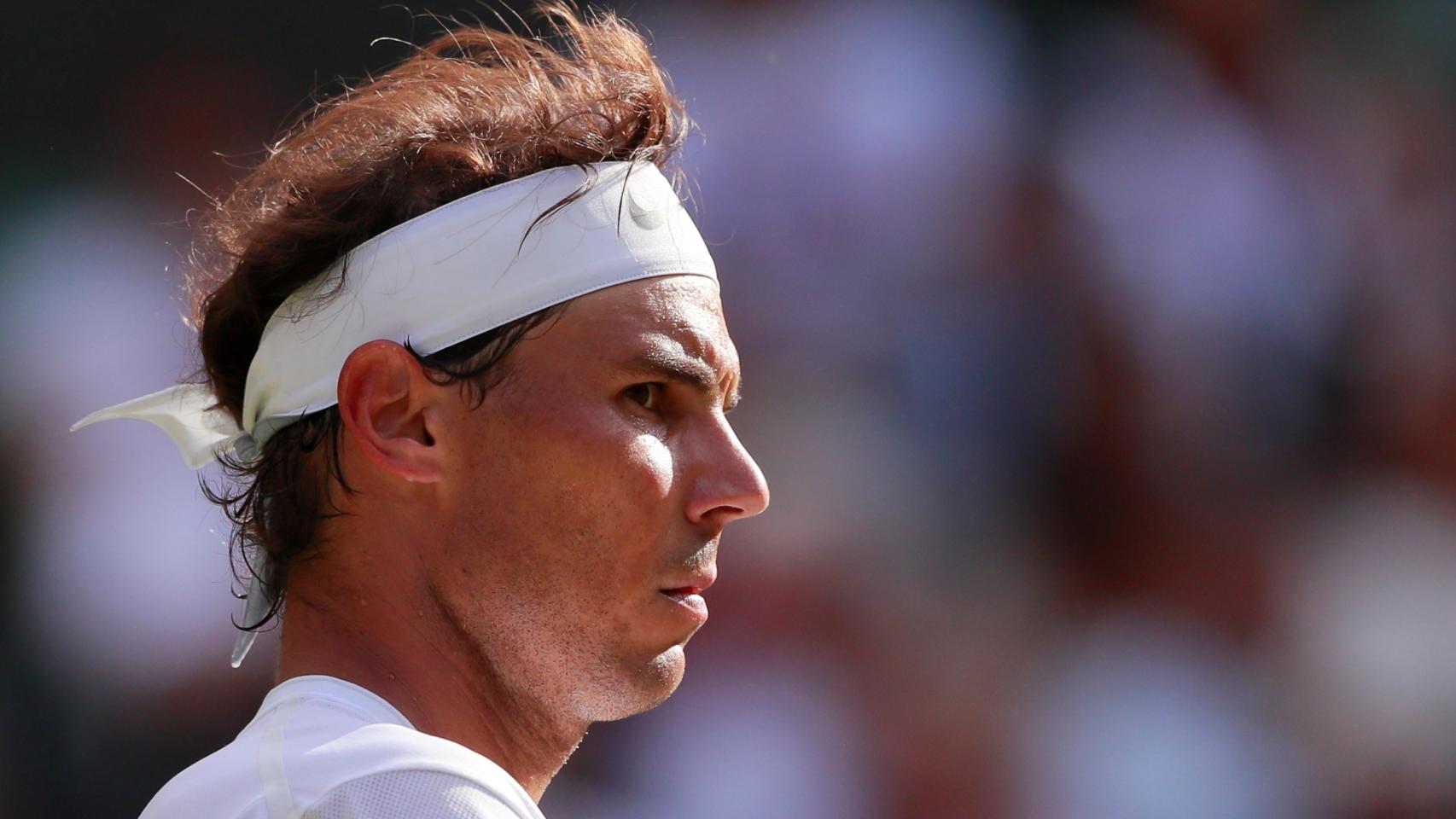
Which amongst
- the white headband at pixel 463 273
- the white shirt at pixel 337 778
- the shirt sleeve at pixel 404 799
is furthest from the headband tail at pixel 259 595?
the shirt sleeve at pixel 404 799

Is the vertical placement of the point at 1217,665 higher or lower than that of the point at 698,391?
lower

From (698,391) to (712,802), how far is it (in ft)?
7.14

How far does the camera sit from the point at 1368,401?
413cm

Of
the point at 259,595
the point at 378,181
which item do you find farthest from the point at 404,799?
the point at 378,181

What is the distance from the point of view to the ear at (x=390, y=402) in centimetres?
167

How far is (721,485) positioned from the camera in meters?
1.70

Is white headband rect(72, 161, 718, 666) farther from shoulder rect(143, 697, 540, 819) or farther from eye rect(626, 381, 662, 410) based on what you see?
shoulder rect(143, 697, 540, 819)

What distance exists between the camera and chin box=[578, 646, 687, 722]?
168cm

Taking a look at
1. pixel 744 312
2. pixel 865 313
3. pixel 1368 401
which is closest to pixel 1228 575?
pixel 1368 401

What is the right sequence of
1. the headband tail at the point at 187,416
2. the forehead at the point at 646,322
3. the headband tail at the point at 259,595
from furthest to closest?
the headband tail at the point at 187,416 → the headband tail at the point at 259,595 → the forehead at the point at 646,322

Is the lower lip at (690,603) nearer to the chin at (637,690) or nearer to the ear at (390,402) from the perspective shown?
the chin at (637,690)

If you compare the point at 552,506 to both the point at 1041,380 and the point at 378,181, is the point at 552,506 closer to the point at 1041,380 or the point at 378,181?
the point at 378,181

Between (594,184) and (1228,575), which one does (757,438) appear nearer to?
(1228,575)

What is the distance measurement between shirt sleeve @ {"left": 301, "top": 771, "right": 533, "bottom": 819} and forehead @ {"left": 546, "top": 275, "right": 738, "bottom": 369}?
0.59 metres
